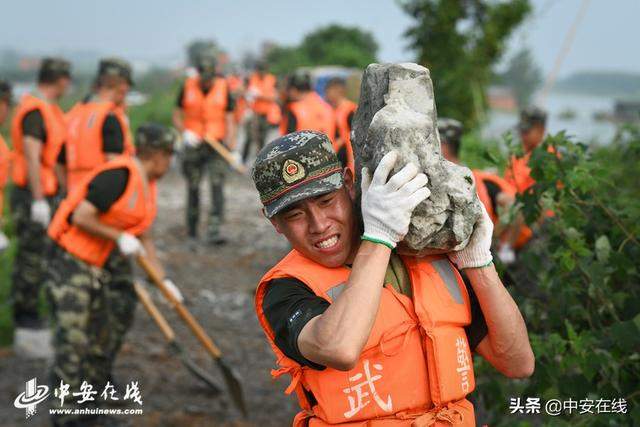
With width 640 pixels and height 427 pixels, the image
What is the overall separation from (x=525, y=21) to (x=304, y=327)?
13.0m

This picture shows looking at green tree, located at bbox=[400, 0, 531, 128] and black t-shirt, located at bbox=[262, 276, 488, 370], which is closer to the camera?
black t-shirt, located at bbox=[262, 276, 488, 370]

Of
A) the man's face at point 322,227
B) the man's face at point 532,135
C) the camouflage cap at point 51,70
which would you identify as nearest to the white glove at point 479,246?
the man's face at point 322,227

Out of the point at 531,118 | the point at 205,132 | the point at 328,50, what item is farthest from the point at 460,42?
the point at 328,50

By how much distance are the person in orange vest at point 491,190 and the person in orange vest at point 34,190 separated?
339 cm

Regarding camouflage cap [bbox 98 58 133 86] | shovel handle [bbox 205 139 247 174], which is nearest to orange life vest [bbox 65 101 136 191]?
camouflage cap [bbox 98 58 133 86]

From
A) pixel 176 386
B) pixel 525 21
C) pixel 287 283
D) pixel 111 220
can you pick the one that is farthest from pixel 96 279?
pixel 525 21

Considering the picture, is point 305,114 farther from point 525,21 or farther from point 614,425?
point 525,21

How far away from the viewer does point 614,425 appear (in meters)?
2.82

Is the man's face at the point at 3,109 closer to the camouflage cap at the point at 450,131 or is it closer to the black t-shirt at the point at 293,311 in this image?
the camouflage cap at the point at 450,131

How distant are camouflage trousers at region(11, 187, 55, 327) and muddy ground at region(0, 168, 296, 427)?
365 millimetres

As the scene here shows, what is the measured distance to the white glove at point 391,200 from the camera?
1.99m

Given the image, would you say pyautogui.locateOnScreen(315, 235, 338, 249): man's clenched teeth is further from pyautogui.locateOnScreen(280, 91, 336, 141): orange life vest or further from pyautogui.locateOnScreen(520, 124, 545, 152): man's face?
pyautogui.locateOnScreen(280, 91, 336, 141): orange life vest

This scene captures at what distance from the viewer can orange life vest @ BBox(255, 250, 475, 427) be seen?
2.14 m
